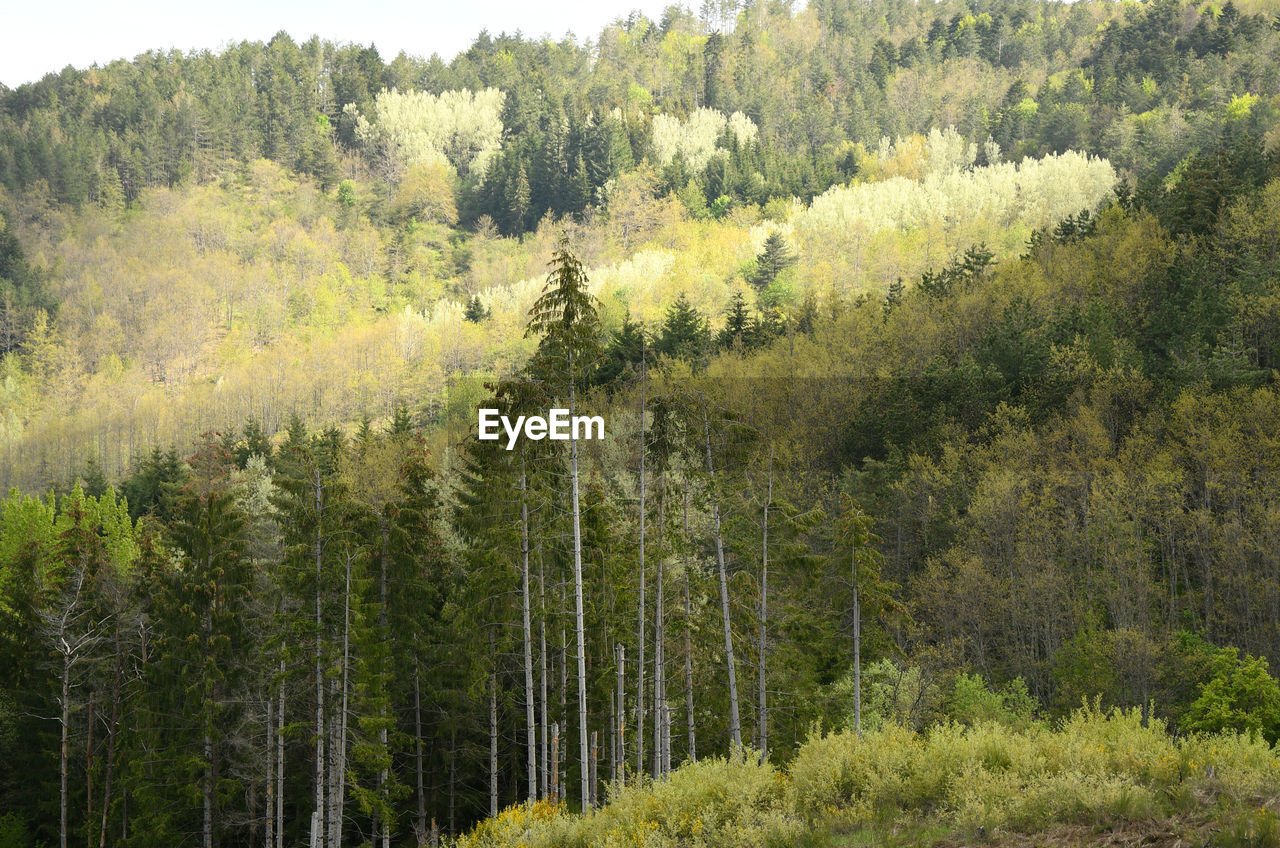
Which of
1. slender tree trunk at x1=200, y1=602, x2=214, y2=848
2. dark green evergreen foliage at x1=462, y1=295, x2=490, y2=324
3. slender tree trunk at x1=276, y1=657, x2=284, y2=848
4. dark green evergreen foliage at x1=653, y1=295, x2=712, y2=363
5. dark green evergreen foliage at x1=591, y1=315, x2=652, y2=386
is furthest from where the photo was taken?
dark green evergreen foliage at x1=462, y1=295, x2=490, y2=324

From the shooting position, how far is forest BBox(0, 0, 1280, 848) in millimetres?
17469

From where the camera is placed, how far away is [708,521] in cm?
2502

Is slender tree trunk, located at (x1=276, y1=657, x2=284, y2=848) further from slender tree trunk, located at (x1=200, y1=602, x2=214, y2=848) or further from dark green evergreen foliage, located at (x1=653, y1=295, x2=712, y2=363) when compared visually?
dark green evergreen foliage, located at (x1=653, y1=295, x2=712, y2=363)

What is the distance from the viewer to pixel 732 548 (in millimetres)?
26031

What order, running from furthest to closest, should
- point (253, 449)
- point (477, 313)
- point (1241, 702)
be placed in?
point (477, 313), point (253, 449), point (1241, 702)

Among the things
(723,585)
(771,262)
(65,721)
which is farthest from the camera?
(771,262)

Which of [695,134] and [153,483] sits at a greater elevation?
[695,134]

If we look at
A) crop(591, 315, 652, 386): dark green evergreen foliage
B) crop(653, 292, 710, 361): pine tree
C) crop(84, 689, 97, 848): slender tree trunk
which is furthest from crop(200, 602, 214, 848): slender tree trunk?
crop(653, 292, 710, 361): pine tree

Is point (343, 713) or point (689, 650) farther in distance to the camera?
point (689, 650)

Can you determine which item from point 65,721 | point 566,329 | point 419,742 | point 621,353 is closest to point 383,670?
point 419,742

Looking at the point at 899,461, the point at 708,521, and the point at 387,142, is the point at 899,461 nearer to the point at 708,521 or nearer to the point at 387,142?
the point at 708,521

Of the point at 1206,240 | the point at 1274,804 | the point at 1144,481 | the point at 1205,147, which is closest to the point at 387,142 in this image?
the point at 1205,147

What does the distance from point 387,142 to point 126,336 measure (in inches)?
2901

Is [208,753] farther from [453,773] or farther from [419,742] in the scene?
[453,773]
